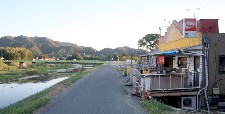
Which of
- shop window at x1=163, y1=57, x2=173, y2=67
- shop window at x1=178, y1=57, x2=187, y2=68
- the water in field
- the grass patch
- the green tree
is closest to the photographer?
the grass patch

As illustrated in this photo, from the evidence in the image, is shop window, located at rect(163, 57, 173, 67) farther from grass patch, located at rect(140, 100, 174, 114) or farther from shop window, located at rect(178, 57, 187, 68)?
grass patch, located at rect(140, 100, 174, 114)

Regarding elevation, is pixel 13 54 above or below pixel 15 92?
above

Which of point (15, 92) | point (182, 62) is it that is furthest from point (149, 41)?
point (182, 62)

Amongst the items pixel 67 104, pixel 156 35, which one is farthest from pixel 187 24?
pixel 156 35

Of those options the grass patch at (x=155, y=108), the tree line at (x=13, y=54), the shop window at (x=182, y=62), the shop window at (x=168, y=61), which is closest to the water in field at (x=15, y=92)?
the grass patch at (x=155, y=108)

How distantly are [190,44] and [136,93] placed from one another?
4.65 m

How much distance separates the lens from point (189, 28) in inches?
789

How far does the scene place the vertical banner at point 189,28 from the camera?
19.8m

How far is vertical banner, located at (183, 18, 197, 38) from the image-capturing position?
19750 millimetres

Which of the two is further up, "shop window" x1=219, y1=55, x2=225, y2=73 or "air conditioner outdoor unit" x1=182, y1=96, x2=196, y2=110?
"shop window" x1=219, y1=55, x2=225, y2=73

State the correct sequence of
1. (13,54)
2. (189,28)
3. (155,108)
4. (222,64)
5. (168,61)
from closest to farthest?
(155,108), (222,64), (189,28), (168,61), (13,54)

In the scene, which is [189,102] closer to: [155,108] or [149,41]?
[155,108]

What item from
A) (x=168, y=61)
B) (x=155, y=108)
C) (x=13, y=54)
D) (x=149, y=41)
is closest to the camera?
(x=155, y=108)

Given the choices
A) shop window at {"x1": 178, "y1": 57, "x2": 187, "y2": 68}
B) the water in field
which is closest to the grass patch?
shop window at {"x1": 178, "y1": 57, "x2": 187, "y2": 68}
